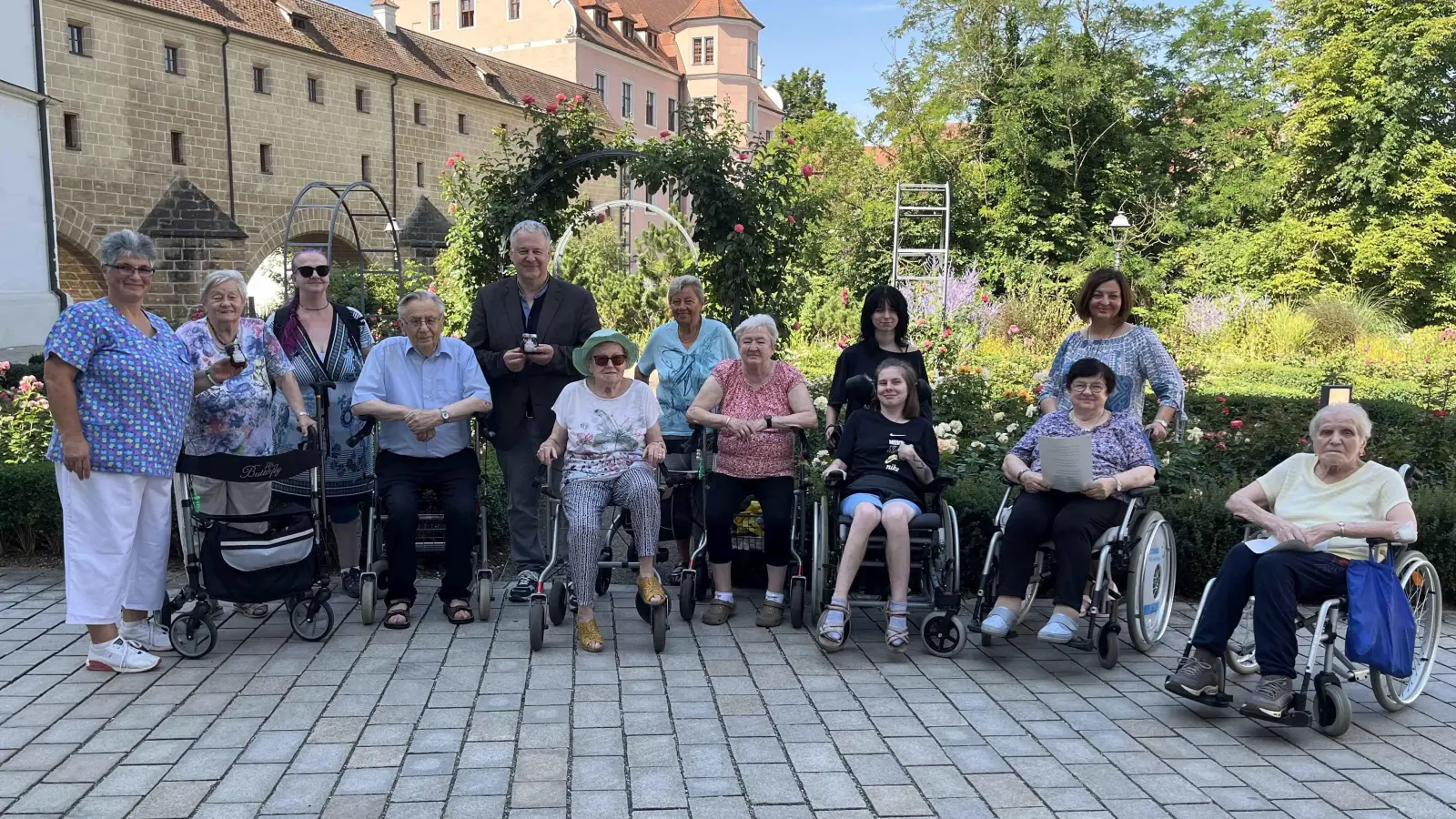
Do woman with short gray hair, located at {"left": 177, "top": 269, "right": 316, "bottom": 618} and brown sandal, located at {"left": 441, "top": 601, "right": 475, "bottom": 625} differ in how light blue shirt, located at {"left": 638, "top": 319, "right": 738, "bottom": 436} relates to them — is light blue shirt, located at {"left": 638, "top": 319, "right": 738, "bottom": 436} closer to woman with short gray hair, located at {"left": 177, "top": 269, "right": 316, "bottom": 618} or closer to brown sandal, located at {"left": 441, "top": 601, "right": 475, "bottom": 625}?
brown sandal, located at {"left": 441, "top": 601, "right": 475, "bottom": 625}

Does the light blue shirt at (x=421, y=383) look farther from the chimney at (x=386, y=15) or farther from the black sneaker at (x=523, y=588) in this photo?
the chimney at (x=386, y=15)

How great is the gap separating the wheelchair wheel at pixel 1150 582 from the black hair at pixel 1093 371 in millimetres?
556

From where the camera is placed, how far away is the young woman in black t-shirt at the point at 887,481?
4.36m

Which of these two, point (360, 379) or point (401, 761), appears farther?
point (360, 379)

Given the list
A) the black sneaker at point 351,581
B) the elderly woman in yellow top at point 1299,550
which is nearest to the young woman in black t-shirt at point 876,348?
the elderly woman in yellow top at point 1299,550

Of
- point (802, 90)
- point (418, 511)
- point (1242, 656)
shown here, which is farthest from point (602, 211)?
point (802, 90)

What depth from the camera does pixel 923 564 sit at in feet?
14.9

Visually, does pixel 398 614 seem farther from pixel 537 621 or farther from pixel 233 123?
pixel 233 123

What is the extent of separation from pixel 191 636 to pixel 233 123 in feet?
82.5

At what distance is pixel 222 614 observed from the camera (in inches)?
189

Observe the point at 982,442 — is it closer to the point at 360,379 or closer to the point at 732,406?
the point at 732,406

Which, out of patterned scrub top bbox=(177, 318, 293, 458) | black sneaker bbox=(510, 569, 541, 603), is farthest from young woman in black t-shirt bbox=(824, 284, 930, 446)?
patterned scrub top bbox=(177, 318, 293, 458)

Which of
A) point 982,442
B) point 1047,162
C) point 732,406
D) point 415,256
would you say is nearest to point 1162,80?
point 1047,162

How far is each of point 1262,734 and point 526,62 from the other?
41043mm
